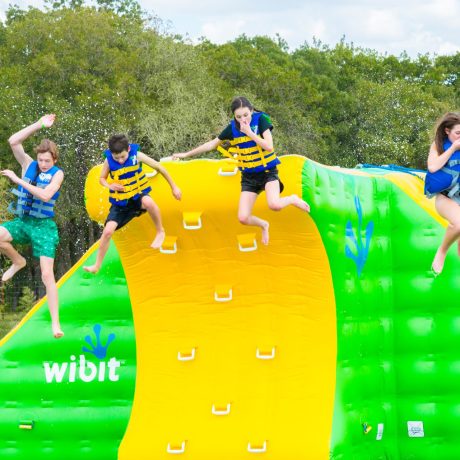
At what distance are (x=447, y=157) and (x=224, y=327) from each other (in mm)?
2415

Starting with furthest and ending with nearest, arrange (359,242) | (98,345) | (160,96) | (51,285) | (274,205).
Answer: (160,96)
(98,345)
(359,242)
(51,285)
(274,205)

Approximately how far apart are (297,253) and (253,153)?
1.00 meters

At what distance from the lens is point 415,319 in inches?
409

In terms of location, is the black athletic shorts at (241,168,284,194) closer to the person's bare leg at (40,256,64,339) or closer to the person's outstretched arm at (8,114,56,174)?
the person's outstretched arm at (8,114,56,174)

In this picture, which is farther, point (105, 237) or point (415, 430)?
point (415, 430)

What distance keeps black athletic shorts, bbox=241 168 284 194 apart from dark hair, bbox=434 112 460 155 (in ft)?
4.02

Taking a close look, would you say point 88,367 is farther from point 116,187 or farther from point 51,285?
point 116,187

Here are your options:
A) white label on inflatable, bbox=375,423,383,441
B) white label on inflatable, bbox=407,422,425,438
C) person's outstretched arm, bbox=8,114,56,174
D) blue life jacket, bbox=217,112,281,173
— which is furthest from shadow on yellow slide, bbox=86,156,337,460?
white label on inflatable, bbox=407,422,425,438

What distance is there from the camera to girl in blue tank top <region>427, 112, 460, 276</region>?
841cm

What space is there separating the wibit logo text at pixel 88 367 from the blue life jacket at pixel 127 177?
2135 millimetres

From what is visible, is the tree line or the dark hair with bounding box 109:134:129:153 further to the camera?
the tree line

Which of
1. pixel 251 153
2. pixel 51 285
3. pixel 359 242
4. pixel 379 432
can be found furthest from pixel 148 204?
pixel 379 432

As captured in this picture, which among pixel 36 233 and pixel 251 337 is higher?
pixel 36 233

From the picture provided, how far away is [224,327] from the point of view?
9.50 m
